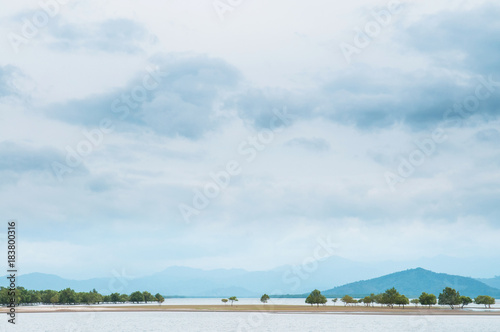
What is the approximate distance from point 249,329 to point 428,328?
1465 inches

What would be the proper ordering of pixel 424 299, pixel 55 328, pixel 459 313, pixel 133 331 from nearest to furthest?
pixel 133 331 → pixel 55 328 → pixel 459 313 → pixel 424 299

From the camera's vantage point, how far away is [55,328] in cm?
11106

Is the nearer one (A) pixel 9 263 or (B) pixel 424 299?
(A) pixel 9 263

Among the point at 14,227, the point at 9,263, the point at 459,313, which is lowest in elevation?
the point at 459,313

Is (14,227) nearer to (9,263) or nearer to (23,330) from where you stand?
(9,263)

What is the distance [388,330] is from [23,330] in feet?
238

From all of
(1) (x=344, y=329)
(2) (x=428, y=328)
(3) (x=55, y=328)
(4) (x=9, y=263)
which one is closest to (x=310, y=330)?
(1) (x=344, y=329)

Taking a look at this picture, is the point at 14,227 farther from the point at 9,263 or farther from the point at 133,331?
the point at 133,331

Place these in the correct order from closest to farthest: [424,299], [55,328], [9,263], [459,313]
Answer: [9,263] → [55,328] → [459,313] → [424,299]

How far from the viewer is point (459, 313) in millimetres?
173750

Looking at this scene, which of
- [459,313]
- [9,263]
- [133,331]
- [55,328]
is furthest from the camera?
[459,313]

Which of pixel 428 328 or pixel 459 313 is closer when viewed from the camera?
pixel 428 328

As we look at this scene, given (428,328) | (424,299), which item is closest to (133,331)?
(428,328)

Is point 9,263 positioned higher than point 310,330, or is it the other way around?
point 9,263
